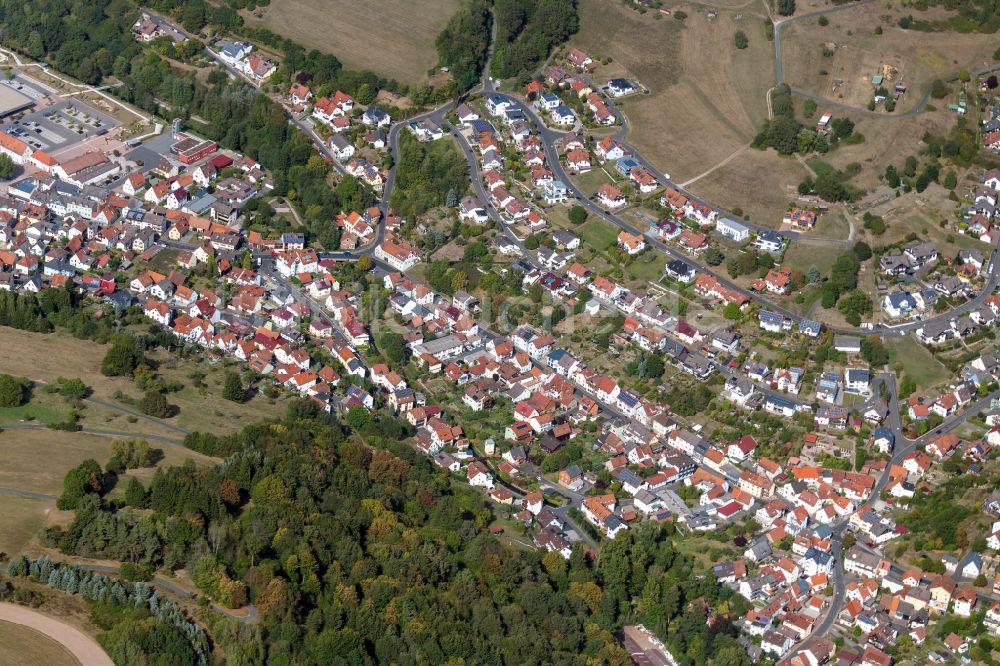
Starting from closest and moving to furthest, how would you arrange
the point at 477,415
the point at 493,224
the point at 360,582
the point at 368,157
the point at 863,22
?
the point at 360,582
the point at 477,415
the point at 493,224
the point at 368,157
the point at 863,22

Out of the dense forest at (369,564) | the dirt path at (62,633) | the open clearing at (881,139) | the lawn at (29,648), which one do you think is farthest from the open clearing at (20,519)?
the open clearing at (881,139)

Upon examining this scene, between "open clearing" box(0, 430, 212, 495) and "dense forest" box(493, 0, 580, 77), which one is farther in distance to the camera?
"dense forest" box(493, 0, 580, 77)

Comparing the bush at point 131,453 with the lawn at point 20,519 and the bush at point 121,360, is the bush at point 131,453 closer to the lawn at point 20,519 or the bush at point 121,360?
the lawn at point 20,519

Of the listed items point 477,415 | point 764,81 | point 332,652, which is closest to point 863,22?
point 764,81

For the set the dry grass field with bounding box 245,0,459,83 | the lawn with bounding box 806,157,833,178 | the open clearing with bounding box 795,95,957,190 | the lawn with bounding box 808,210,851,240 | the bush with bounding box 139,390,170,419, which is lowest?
the bush with bounding box 139,390,170,419

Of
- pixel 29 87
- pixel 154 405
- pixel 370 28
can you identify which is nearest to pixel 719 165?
pixel 370 28

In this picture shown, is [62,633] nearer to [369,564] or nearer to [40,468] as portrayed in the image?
[40,468]

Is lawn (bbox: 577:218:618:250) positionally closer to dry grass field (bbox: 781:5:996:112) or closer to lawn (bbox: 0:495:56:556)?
dry grass field (bbox: 781:5:996:112)

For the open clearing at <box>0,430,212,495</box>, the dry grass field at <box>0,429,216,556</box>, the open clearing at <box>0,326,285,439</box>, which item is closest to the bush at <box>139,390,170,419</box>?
the open clearing at <box>0,326,285,439</box>

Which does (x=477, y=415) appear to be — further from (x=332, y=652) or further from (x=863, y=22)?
(x=863, y=22)
